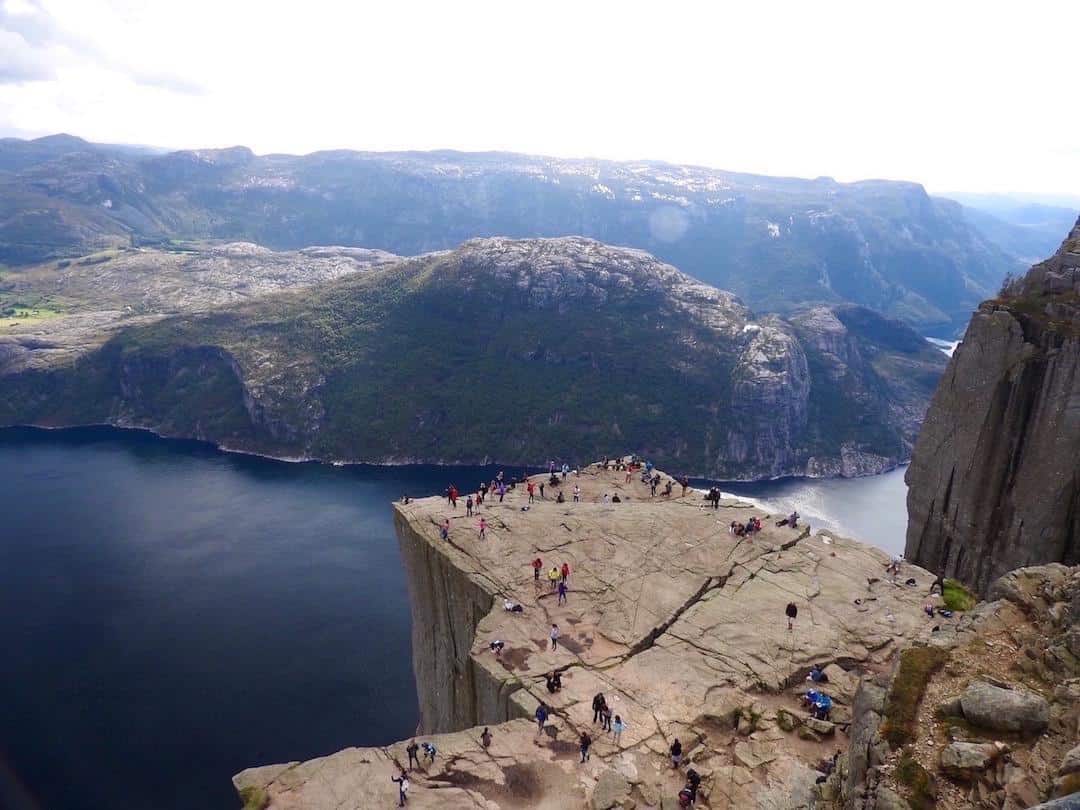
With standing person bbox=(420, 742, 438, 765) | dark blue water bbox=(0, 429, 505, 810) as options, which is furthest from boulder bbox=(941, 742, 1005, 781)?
dark blue water bbox=(0, 429, 505, 810)

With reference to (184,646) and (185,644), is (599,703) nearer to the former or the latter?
(184,646)

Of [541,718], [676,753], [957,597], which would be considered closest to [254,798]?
[541,718]

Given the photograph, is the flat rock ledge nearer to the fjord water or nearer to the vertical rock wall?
the vertical rock wall

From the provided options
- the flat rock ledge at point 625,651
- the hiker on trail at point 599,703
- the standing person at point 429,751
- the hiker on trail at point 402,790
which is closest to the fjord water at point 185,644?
the flat rock ledge at point 625,651

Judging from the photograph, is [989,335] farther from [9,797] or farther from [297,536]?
[297,536]

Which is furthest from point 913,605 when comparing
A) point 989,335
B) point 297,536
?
point 297,536

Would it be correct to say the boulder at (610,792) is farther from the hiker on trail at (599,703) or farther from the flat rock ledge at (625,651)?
the hiker on trail at (599,703)
